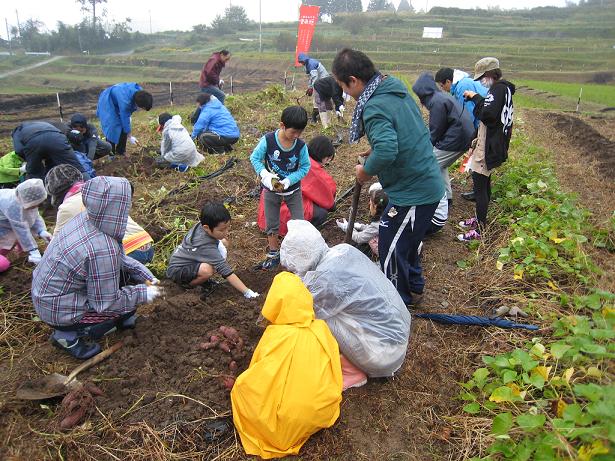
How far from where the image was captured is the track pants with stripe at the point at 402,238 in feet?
9.86

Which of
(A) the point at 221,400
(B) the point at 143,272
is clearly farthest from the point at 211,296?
(A) the point at 221,400

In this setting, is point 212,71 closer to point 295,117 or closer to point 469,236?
point 295,117

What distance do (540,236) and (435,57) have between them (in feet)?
117

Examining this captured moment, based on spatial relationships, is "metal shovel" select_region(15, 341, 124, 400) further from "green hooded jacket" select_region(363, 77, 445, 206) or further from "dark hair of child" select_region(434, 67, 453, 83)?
"dark hair of child" select_region(434, 67, 453, 83)

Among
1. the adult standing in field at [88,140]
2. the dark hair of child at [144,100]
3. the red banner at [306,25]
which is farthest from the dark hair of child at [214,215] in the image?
the red banner at [306,25]

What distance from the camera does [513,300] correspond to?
3359 mm

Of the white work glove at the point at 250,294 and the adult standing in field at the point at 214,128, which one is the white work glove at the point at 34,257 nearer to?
the white work glove at the point at 250,294

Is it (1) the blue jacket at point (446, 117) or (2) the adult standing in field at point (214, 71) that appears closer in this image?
(1) the blue jacket at point (446, 117)

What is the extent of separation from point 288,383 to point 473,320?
1802 millimetres

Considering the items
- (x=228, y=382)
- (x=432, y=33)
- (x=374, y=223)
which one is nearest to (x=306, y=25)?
(x=374, y=223)

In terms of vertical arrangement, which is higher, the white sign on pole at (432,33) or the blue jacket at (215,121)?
the white sign on pole at (432,33)

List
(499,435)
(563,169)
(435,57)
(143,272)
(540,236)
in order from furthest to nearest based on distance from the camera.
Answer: (435,57) → (563,169) → (540,236) → (143,272) → (499,435)

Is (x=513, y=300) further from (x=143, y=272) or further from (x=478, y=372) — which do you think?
(x=143, y=272)

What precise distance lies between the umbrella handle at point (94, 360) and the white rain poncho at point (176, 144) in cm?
437
